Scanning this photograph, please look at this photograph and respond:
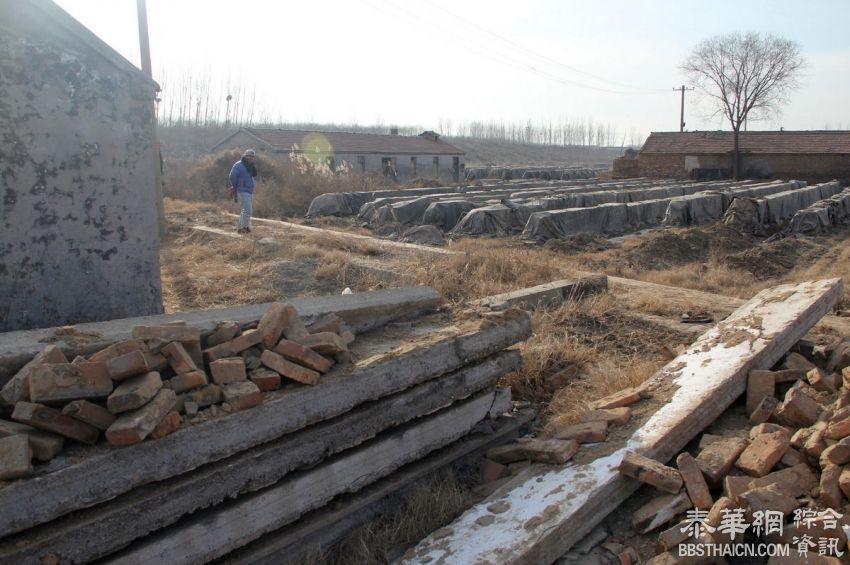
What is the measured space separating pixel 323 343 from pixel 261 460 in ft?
1.98

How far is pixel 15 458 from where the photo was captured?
83.9 inches

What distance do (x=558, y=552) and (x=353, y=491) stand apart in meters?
0.94

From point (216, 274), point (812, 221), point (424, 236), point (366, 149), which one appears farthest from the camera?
point (366, 149)

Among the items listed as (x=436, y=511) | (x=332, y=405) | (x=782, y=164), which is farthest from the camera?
(x=782, y=164)

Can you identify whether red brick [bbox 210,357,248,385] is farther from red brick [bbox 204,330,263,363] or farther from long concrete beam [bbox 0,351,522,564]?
long concrete beam [bbox 0,351,522,564]

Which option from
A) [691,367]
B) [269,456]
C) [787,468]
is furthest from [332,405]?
[691,367]

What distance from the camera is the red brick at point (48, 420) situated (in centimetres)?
233

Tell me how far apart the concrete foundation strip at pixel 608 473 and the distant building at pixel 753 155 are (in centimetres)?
3165

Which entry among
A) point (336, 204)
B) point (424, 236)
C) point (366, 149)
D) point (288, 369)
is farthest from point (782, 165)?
point (288, 369)

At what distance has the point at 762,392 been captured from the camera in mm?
3721

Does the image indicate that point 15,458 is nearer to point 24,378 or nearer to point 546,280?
point 24,378

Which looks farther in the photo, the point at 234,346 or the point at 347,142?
the point at 347,142

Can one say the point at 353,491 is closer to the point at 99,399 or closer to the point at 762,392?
the point at 99,399

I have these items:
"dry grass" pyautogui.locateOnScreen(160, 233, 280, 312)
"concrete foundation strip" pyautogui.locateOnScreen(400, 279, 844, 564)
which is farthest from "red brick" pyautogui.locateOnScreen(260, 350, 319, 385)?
"dry grass" pyautogui.locateOnScreen(160, 233, 280, 312)
